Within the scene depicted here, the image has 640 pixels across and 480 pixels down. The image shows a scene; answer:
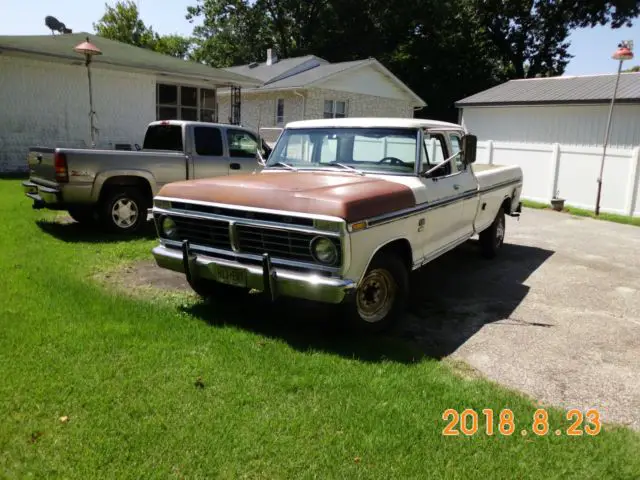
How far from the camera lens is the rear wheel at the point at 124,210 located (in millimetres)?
8406

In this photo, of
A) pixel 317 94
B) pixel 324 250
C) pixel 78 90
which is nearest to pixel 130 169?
pixel 324 250

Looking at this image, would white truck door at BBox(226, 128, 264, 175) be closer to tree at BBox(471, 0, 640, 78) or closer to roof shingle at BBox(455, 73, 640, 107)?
roof shingle at BBox(455, 73, 640, 107)

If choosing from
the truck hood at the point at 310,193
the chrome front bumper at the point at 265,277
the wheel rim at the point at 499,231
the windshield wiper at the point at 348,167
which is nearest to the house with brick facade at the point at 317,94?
the wheel rim at the point at 499,231

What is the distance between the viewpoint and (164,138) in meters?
9.66

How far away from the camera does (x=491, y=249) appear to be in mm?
8227

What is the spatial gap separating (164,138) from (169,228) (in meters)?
4.97

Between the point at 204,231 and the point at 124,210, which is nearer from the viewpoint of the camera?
the point at 204,231

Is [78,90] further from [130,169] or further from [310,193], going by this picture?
[310,193]

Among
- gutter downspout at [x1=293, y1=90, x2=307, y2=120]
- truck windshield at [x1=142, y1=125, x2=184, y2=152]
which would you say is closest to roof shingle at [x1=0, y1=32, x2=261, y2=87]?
gutter downspout at [x1=293, y1=90, x2=307, y2=120]

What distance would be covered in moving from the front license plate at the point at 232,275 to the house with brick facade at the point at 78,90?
45.6 ft

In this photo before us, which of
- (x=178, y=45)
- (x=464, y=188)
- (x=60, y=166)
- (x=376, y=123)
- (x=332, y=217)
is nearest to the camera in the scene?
(x=332, y=217)

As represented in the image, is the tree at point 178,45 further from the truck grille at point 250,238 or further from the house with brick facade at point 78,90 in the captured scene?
the truck grille at point 250,238

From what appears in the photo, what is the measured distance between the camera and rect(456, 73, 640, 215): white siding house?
47.1ft

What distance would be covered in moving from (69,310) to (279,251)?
2.15 metres
